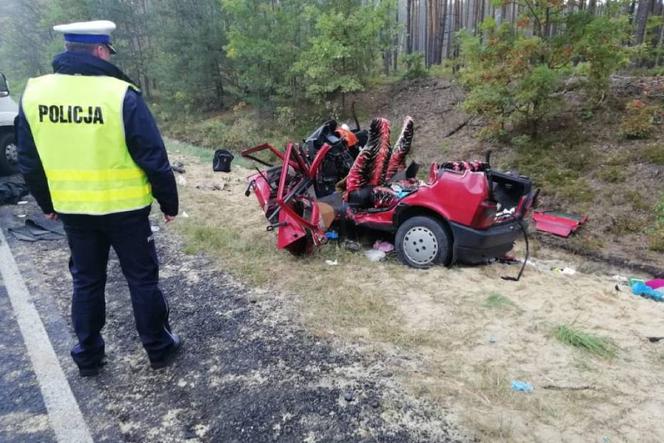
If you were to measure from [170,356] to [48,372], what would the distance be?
2.66 ft

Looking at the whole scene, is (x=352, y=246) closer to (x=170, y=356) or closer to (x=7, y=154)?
(x=170, y=356)

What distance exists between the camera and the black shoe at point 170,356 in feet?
10.4

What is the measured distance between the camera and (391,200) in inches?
217

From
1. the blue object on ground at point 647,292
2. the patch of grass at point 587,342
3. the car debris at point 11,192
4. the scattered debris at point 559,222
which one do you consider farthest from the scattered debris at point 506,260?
the car debris at point 11,192

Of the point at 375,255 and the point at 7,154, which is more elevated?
the point at 7,154

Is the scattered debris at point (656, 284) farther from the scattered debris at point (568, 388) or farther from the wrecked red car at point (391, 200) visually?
the scattered debris at point (568, 388)

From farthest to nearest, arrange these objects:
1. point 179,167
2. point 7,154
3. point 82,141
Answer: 1. point 179,167
2. point 7,154
3. point 82,141

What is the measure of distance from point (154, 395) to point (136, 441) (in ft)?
1.30

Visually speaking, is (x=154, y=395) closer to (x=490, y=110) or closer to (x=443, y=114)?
(x=490, y=110)

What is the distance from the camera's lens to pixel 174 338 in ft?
10.8

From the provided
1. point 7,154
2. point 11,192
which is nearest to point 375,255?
point 11,192

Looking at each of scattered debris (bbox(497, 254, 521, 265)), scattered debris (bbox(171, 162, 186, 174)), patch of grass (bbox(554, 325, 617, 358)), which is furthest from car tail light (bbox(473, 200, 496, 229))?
scattered debris (bbox(171, 162, 186, 174))

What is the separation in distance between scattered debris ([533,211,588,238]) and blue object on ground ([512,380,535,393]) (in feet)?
16.8

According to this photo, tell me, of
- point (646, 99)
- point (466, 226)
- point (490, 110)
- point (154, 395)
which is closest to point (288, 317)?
point (154, 395)
